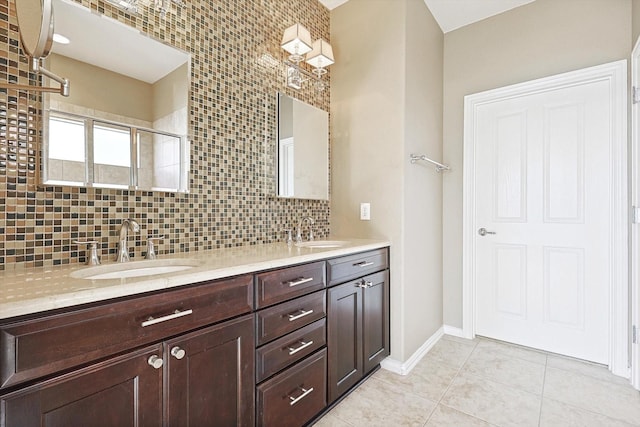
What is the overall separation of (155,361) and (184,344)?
9cm

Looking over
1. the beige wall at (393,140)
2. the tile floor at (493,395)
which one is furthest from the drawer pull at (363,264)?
the tile floor at (493,395)

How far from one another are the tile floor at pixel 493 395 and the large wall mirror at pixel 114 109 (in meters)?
1.56

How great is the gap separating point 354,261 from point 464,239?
1.43 m

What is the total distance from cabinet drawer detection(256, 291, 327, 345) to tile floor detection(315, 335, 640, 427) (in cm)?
60

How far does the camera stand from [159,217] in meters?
1.50

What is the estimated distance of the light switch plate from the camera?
232 cm

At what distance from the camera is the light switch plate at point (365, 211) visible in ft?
7.61

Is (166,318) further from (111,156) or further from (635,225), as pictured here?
(635,225)

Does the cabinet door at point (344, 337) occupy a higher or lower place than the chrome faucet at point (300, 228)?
lower

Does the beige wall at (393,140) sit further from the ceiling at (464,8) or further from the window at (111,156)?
the window at (111,156)

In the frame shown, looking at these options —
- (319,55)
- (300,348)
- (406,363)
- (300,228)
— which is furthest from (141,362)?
(319,55)

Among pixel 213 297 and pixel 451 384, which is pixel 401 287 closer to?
pixel 451 384

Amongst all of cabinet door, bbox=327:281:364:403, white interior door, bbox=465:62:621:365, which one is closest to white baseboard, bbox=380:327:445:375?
cabinet door, bbox=327:281:364:403

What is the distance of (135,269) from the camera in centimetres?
131
